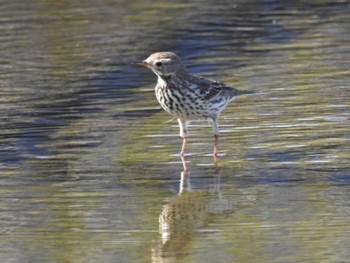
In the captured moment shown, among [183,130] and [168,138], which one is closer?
[183,130]

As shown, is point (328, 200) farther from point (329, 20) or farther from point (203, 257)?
point (329, 20)

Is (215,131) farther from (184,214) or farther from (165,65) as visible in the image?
(184,214)

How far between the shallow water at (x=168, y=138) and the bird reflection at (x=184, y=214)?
2 centimetres

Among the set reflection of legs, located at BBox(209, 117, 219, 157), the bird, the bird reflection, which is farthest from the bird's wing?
the bird reflection

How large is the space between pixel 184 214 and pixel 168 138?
272cm

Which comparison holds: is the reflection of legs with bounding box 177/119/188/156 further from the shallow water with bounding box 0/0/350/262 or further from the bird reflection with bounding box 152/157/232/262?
the bird reflection with bounding box 152/157/232/262

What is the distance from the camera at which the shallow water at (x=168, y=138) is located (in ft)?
26.5

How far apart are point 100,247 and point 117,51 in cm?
758

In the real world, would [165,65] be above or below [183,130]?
above

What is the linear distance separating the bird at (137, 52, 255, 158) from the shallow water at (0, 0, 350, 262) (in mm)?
233

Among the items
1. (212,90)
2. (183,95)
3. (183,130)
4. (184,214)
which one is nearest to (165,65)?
(183,95)

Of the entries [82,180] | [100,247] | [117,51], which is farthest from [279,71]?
[100,247]

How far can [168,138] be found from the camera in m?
11.4

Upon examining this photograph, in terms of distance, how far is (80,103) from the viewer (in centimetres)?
1275
